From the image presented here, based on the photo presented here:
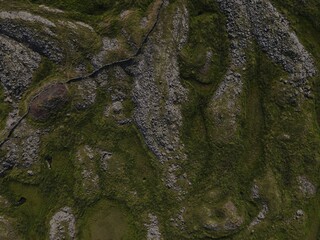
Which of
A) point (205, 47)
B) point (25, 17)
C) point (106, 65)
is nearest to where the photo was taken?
point (25, 17)

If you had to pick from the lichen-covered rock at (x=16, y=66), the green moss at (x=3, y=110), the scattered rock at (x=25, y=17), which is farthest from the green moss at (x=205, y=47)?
the green moss at (x=3, y=110)

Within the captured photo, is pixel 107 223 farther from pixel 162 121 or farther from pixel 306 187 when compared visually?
pixel 306 187

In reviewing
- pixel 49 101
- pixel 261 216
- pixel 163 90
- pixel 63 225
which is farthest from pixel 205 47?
pixel 63 225

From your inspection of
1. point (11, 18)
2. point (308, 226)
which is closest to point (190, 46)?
point (11, 18)

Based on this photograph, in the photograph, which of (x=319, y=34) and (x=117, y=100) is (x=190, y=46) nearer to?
(x=117, y=100)

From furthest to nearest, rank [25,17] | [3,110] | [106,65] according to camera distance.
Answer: [106,65] → [3,110] → [25,17]

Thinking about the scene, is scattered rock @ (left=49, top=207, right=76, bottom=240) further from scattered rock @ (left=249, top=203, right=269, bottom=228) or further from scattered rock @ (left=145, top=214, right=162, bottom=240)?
scattered rock @ (left=249, top=203, right=269, bottom=228)

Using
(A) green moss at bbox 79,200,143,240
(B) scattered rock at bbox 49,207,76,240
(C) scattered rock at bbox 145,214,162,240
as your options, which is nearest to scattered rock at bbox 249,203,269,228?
(C) scattered rock at bbox 145,214,162,240
